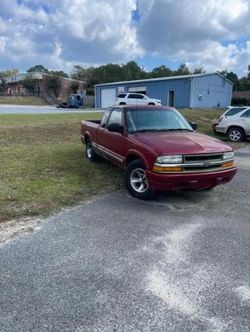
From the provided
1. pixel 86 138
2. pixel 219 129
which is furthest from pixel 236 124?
pixel 86 138

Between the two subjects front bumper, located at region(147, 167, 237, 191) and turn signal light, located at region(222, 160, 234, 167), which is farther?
turn signal light, located at region(222, 160, 234, 167)

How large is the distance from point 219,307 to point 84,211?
292 centimetres

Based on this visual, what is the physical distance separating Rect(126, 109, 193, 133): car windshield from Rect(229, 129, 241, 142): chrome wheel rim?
903cm

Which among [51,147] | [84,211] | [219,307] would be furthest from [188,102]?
[219,307]

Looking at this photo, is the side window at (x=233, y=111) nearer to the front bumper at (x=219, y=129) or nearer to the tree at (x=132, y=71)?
the front bumper at (x=219, y=129)

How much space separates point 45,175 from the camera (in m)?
7.45

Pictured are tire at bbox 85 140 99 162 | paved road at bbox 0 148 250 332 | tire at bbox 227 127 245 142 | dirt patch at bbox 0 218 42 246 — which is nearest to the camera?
paved road at bbox 0 148 250 332

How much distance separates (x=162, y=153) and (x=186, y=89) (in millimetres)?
31058

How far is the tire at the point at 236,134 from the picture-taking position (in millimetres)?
15129

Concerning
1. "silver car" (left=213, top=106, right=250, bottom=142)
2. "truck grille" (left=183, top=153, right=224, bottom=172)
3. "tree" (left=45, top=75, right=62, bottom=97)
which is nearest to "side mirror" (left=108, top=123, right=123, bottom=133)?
"truck grille" (left=183, top=153, right=224, bottom=172)

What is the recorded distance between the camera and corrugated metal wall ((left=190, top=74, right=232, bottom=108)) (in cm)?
3538

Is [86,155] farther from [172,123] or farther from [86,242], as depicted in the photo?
[86,242]

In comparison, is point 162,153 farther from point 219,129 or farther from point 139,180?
point 219,129

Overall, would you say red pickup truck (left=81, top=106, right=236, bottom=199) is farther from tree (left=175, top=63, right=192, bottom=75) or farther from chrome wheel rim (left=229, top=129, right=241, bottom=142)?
tree (left=175, top=63, right=192, bottom=75)
